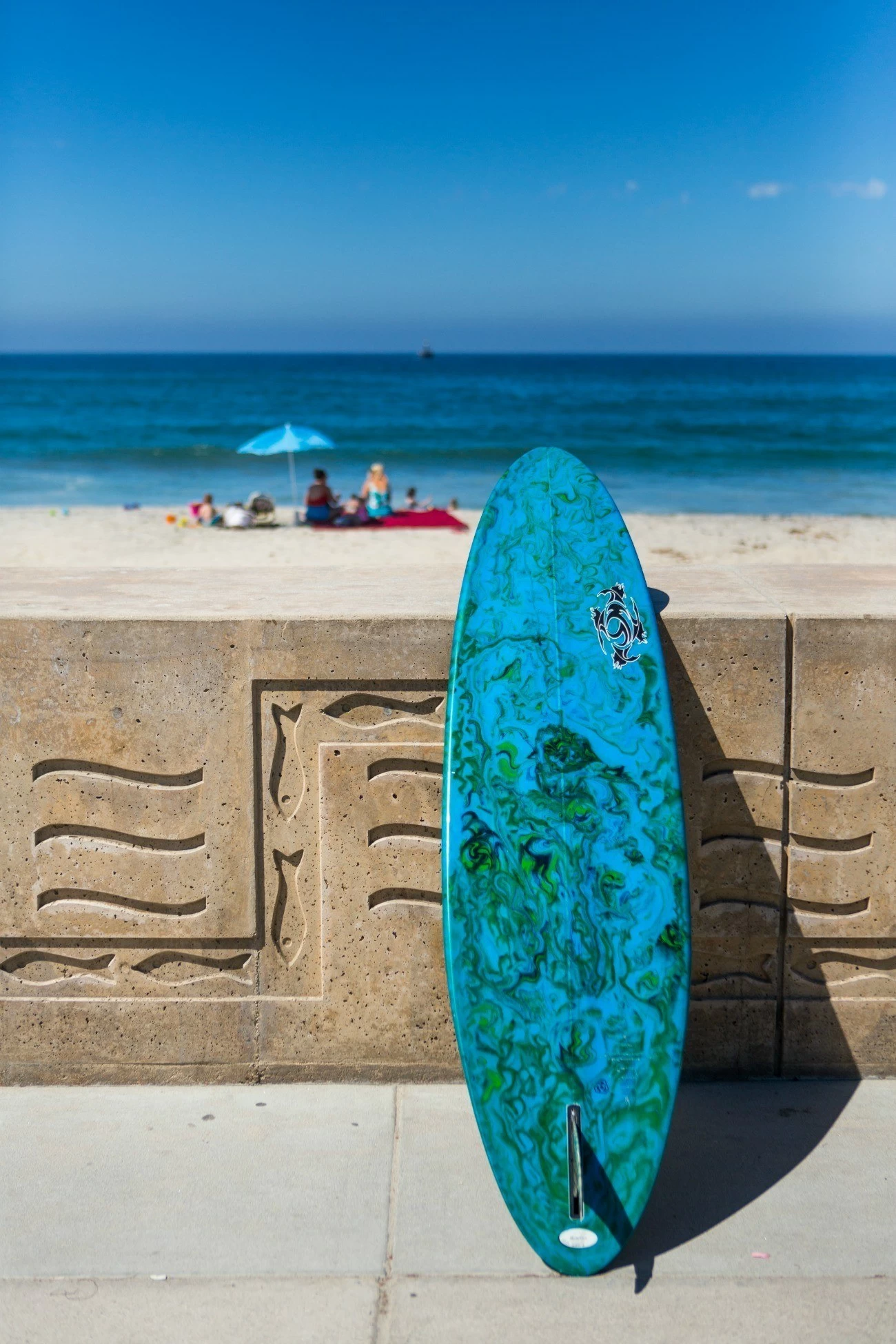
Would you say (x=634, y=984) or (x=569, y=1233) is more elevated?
(x=634, y=984)

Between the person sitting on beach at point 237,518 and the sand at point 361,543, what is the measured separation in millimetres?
212

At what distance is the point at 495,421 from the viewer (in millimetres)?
44406

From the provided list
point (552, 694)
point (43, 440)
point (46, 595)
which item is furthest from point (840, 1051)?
point (43, 440)

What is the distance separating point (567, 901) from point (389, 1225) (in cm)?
81

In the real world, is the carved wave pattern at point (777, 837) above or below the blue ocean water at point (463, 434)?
below

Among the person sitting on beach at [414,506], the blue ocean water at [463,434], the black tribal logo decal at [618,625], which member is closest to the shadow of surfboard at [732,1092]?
the black tribal logo decal at [618,625]

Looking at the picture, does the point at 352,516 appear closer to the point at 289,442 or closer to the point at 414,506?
the point at 414,506

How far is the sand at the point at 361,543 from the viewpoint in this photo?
15.9 meters

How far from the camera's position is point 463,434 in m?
38.8

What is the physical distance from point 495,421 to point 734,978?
139 feet

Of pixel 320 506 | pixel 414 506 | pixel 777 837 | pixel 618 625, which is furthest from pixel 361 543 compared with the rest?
pixel 618 625

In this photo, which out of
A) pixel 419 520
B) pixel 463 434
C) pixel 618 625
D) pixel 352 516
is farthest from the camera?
pixel 463 434

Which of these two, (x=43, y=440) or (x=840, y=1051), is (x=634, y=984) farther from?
(x=43, y=440)

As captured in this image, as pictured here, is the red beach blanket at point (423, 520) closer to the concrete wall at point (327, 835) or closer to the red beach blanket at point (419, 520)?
the red beach blanket at point (419, 520)
